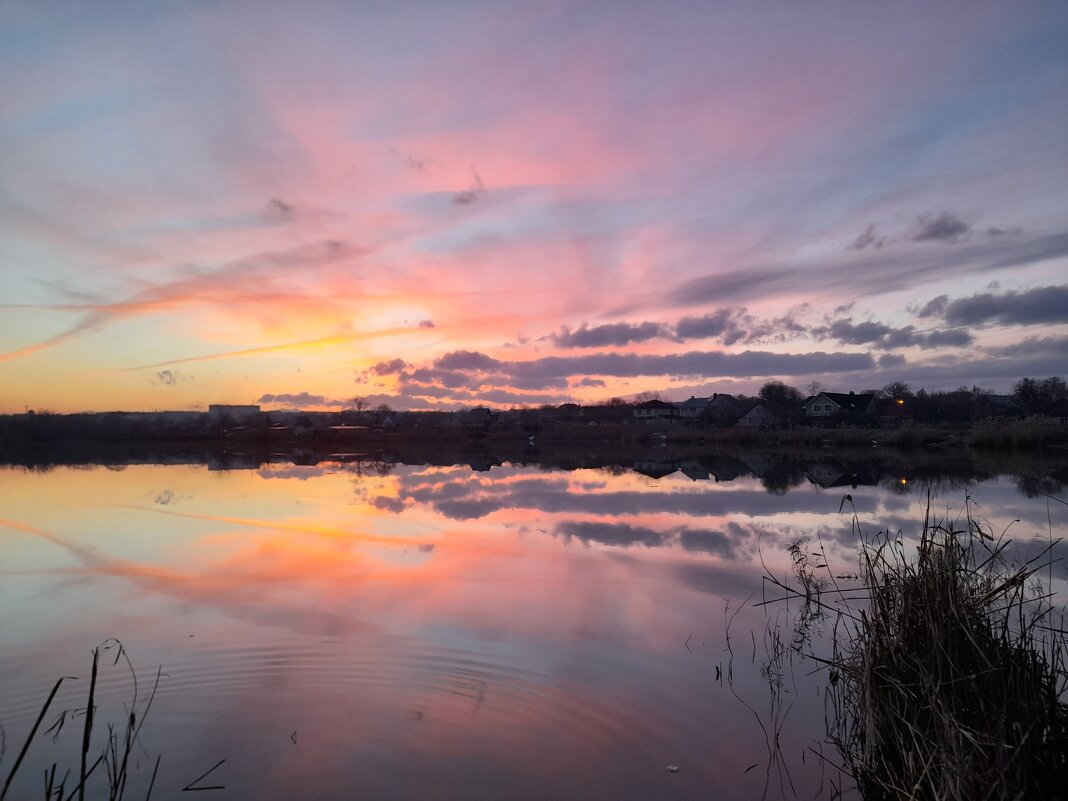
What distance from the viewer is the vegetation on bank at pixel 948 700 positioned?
3781 mm

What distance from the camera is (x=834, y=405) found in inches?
3172

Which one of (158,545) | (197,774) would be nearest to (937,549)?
(197,774)

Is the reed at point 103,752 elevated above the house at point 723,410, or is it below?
below

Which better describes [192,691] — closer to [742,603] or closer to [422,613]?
[422,613]

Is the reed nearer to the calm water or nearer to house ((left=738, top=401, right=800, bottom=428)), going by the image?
the calm water

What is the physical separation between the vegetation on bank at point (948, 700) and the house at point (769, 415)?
74.3 metres

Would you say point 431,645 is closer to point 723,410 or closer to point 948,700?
point 948,700

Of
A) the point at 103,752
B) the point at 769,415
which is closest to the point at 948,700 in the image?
the point at 103,752

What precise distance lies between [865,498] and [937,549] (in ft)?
51.7

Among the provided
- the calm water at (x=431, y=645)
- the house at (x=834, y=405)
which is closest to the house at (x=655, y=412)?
the house at (x=834, y=405)

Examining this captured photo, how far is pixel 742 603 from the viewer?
9352 mm

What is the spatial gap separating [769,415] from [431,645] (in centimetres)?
7908

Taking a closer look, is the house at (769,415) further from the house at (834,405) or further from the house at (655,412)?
the house at (655,412)

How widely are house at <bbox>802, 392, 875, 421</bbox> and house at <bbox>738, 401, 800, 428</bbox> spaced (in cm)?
168
